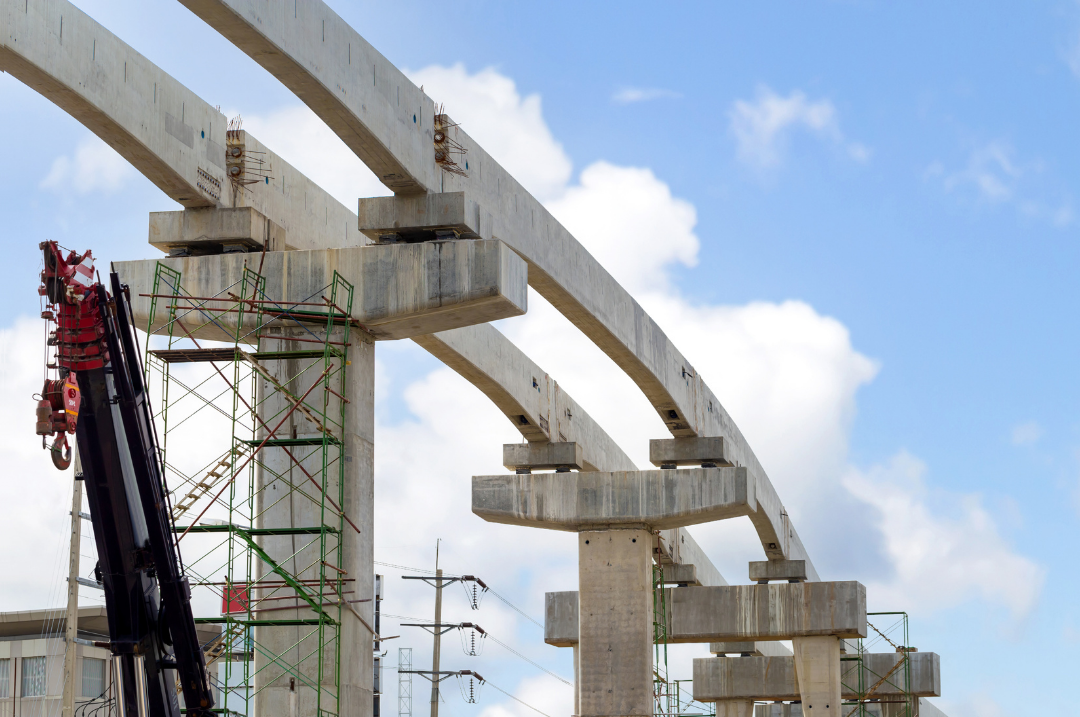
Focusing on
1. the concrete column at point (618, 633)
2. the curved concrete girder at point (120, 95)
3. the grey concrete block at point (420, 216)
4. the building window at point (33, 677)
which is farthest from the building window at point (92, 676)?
the grey concrete block at point (420, 216)

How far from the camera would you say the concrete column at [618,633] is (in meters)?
30.7

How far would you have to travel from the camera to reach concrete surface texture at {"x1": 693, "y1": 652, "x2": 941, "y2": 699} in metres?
44.8

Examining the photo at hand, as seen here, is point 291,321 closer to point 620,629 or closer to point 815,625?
point 620,629

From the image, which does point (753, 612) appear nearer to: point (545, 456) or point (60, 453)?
point (545, 456)

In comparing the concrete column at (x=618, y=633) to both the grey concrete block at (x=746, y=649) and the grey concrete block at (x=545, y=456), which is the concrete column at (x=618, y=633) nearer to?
the grey concrete block at (x=545, y=456)

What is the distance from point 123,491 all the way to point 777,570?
2851 cm

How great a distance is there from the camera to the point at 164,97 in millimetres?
18000

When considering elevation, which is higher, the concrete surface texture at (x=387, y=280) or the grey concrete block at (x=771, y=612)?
the concrete surface texture at (x=387, y=280)

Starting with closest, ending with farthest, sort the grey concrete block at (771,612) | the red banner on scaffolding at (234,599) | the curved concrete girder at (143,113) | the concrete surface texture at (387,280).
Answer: the curved concrete girder at (143,113) < the red banner on scaffolding at (234,599) < the concrete surface texture at (387,280) < the grey concrete block at (771,612)

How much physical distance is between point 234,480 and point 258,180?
4172mm

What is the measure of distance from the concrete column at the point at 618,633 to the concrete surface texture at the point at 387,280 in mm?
12806

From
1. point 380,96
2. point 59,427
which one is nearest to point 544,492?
point 380,96

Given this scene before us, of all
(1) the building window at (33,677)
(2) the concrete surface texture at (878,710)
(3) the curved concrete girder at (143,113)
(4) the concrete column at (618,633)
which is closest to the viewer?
(3) the curved concrete girder at (143,113)

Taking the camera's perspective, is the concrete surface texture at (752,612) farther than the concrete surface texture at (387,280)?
Yes
